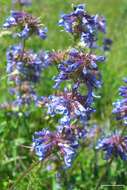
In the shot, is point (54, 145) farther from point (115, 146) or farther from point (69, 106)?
point (115, 146)

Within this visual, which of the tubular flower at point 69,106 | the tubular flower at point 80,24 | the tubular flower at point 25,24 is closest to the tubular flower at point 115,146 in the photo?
the tubular flower at point 69,106

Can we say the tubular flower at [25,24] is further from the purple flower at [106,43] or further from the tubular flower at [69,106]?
the purple flower at [106,43]

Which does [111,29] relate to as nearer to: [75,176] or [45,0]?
[45,0]

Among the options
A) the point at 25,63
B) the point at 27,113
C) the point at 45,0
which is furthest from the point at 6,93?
the point at 45,0

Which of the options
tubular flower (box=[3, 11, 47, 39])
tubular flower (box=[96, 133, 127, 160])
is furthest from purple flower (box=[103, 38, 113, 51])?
tubular flower (box=[96, 133, 127, 160])

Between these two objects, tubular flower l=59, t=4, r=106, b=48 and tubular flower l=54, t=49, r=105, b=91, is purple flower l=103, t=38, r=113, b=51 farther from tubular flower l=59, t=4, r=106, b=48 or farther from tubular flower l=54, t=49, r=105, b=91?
tubular flower l=54, t=49, r=105, b=91
